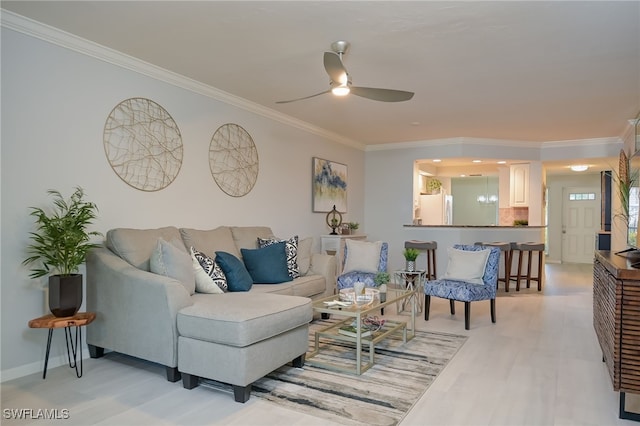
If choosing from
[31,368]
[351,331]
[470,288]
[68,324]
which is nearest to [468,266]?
[470,288]

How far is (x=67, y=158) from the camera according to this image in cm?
334

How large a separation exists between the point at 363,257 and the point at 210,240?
191 cm

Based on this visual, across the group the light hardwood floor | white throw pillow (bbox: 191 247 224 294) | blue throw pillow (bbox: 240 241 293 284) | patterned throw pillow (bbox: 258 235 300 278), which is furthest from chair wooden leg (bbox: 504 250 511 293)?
white throw pillow (bbox: 191 247 224 294)

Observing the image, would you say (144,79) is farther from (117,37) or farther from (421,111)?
(421,111)

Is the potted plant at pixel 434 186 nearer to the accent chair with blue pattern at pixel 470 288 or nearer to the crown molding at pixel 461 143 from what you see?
the crown molding at pixel 461 143

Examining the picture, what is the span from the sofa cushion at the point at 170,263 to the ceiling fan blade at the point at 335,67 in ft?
5.86

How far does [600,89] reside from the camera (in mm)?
4488

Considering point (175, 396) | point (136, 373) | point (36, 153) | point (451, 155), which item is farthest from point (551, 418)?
point (451, 155)

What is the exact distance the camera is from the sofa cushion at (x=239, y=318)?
264 cm

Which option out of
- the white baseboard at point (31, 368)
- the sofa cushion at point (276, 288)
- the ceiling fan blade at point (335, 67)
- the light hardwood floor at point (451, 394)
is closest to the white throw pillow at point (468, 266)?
the light hardwood floor at point (451, 394)

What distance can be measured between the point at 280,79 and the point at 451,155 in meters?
4.07

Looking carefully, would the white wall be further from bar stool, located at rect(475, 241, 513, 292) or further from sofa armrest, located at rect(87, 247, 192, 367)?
bar stool, located at rect(475, 241, 513, 292)

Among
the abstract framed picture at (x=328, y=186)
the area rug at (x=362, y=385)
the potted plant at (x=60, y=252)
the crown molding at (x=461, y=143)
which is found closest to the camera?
the area rug at (x=362, y=385)

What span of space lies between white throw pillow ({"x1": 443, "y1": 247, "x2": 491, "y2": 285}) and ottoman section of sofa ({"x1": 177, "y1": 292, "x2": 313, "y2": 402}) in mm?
2374
